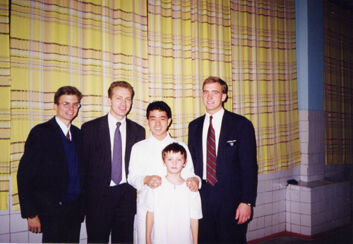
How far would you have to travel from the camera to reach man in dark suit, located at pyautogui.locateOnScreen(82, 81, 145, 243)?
6.41 ft

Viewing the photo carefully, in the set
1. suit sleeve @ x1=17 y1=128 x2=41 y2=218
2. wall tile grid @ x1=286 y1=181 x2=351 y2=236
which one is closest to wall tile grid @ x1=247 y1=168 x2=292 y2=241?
wall tile grid @ x1=286 y1=181 x2=351 y2=236

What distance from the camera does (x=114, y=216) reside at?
2012 millimetres

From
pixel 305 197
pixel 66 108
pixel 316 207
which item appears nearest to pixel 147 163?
pixel 66 108

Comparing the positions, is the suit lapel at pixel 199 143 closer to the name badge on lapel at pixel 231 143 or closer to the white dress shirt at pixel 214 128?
the white dress shirt at pixel 214 128

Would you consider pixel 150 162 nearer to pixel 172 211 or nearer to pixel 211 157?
pixel 172 211

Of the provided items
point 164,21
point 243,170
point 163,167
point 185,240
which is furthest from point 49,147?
point 164,21

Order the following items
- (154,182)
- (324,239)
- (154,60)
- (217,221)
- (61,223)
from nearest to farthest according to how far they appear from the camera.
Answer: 1. (154,182)
2. (61,223)
3. (217,221)
4. (154,60)
5. (324,239)

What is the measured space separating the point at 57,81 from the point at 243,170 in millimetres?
→ 1962

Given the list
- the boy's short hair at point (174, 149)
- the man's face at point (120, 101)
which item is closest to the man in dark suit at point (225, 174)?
the boy's short hair at point (174, 149)

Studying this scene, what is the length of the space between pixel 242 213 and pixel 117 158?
1226 mm

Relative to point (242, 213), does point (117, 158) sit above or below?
above

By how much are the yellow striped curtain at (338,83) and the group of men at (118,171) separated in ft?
8.55

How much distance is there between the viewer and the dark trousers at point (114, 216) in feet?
6.39

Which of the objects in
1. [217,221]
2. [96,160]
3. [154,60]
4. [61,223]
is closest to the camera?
[61,223]
